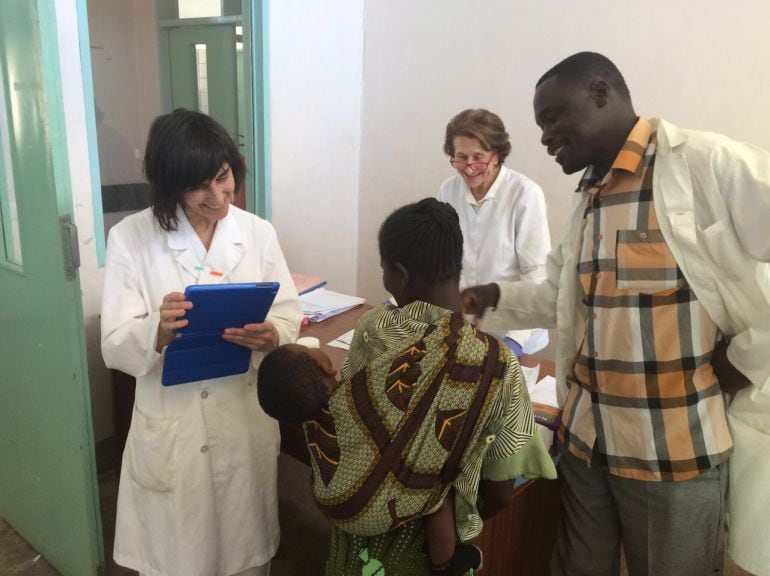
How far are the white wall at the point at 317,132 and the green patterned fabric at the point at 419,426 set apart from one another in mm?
2205

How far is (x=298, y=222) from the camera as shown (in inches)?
129

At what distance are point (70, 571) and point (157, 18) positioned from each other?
10.5 ft

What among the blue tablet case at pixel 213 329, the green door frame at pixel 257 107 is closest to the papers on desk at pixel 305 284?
the green door frame at pixel 257 107

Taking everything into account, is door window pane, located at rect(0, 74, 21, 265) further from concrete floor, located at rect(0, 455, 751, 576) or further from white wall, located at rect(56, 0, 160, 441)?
white wall, located at rect(56, 0, 160, 441)

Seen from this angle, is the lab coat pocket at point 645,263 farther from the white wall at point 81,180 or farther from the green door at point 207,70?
the green door at point 207,70

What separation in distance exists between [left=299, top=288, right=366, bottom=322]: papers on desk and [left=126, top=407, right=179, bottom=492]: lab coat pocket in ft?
3.22

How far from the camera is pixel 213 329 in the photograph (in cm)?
135

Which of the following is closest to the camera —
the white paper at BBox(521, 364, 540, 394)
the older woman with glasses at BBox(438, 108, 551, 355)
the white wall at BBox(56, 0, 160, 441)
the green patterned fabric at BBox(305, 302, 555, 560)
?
the green patterned fabric at BBox(305, 302, 555, 560)

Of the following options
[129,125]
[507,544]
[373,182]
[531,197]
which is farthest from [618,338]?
[129,125]

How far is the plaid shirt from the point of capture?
3.85 ft

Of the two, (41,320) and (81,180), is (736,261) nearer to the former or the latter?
(41,320)

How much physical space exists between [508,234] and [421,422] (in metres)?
1.39

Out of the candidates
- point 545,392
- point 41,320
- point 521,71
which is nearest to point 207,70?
point 521,71

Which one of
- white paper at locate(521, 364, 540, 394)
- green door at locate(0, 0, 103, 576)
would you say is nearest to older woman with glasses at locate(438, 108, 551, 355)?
white paper at locate(521, 364, 540, 394)
